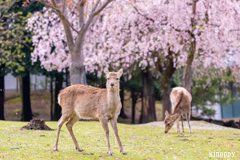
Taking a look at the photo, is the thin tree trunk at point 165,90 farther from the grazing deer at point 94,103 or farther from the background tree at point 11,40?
the grazing deer at point 94,103

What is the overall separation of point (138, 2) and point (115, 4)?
131cm

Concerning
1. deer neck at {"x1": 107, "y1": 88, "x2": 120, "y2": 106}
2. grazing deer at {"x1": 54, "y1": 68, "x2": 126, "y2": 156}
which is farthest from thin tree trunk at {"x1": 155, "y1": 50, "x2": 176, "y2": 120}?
deer neck at {"x1": 107, "y1": 88, "x2": 120, "y2": 106}

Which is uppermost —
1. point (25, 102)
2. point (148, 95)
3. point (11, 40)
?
point (11, 40)

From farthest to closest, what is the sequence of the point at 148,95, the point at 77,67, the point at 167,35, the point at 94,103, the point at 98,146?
the point at 148,95 < the point at 167,35 < the point at 77,67 < the point at 98,146 < the point at 94,103

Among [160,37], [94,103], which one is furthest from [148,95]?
[94,103]

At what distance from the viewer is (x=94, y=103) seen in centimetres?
599

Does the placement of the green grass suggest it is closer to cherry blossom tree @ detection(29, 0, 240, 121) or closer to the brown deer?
the brown deer

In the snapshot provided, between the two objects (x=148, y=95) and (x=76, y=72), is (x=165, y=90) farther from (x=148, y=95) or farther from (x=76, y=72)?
(x=76, y=72)

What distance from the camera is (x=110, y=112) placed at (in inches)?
228

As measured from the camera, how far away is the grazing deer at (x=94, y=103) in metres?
5.75

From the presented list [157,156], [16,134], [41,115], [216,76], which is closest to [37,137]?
[16,134]

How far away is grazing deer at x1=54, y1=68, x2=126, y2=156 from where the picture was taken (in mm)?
5746

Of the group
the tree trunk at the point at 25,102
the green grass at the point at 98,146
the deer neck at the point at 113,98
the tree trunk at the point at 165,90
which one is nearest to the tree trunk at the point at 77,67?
the green grass at the point at 98,146

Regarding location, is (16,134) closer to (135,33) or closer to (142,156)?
(142,156)
